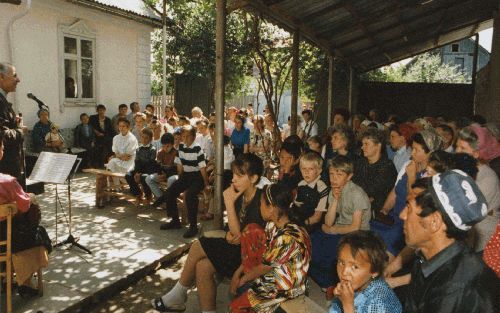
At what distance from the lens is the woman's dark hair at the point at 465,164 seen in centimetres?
330

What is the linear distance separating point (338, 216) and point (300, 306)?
134cm

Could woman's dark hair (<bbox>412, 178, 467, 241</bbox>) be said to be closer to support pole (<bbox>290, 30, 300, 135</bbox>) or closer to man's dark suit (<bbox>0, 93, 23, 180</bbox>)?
man's dark suit (<bbox>0, 93, 23, 180</bbox>)

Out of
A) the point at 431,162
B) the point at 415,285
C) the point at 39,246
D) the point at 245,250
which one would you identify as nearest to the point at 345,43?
the point at 431,162

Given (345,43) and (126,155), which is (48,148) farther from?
(345,43)

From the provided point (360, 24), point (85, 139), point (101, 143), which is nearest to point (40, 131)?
point (85, 139)

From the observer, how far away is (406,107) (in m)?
14.2

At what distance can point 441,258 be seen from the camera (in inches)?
71.7

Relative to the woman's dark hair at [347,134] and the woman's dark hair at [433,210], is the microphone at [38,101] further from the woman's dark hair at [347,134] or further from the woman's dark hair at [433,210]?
the woman's dark hair at [433,210]

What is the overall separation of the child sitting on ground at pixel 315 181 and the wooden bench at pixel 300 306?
1.35 meters

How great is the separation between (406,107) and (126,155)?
10083 mm

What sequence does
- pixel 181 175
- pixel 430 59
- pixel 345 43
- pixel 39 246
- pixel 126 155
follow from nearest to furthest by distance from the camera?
pixel 39 246 → pixel 181 175 → pixel 126 155 → pixel 345 43 → pixel 430 59

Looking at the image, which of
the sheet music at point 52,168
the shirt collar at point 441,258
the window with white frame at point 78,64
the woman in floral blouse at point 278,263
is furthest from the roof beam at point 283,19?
the window with white frame at point 78,64

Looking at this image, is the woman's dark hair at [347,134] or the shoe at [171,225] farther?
the shoe at [171,225]

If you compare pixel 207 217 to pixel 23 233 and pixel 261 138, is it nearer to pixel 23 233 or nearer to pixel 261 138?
pixel 23 233
